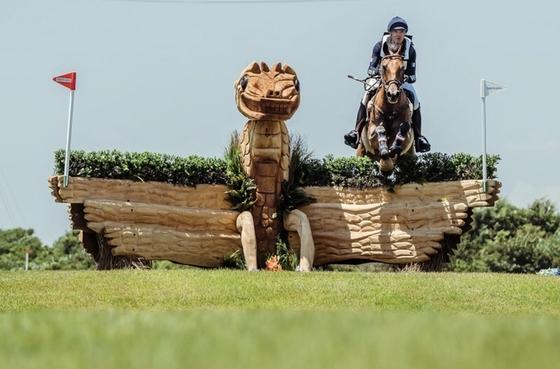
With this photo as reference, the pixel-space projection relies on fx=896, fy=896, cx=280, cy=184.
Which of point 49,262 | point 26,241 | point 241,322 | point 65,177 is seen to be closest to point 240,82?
point 65,177

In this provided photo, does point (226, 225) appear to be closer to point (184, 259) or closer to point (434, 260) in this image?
point (184, 259)

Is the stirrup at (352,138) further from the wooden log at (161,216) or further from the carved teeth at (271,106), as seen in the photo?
the wooden log at (161,216)

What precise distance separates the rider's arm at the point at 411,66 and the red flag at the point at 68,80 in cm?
658

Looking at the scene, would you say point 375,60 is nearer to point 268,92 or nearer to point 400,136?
point 400,136

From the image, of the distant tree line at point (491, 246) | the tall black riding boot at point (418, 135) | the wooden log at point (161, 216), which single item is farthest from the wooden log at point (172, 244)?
the distant tree line at point (491, 246)

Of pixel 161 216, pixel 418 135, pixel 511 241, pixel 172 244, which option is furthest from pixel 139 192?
pixel 511 241

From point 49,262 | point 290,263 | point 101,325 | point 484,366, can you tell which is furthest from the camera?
point 49,262

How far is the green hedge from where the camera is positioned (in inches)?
675

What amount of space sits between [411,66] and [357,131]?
6.21 feet

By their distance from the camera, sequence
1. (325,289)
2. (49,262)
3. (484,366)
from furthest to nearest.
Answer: (49,262), (325,289), (484,366)

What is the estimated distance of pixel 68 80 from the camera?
17594mm

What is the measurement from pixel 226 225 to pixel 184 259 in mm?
1062

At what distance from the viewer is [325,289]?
12.9 m

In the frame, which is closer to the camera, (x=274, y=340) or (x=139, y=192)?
(x=274, y=340)
